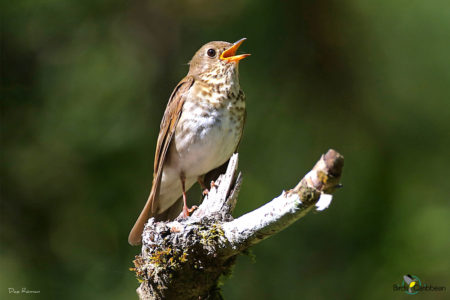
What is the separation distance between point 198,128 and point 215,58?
2.09ft

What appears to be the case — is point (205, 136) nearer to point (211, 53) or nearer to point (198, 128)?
point (198, 128)

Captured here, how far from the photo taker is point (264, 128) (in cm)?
450

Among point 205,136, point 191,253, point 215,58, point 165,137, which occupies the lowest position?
point 191,253

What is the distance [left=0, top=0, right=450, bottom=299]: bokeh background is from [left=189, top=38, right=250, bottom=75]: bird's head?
0.96 ft

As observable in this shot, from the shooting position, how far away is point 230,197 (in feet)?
10.7

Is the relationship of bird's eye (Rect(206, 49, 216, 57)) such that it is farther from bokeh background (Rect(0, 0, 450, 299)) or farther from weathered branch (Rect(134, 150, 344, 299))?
weathered branch (Rect(134, 150, 344, 299))

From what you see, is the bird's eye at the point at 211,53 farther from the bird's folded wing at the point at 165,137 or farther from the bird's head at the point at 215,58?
the bird's folded wing at the point at 165,137

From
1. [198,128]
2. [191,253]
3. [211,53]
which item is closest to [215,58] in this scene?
[211,53]

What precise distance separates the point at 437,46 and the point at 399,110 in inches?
20.4

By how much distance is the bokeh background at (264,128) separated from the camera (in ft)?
12.9

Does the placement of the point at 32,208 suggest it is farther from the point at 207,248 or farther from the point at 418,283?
the point at 418,283

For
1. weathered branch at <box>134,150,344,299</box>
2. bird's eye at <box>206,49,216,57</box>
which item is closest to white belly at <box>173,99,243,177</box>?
bird's eye at <box>206,49,216,57</box>

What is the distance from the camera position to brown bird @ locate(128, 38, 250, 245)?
12.6ft

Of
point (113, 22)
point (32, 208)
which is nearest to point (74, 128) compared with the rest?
point (32, 208)
